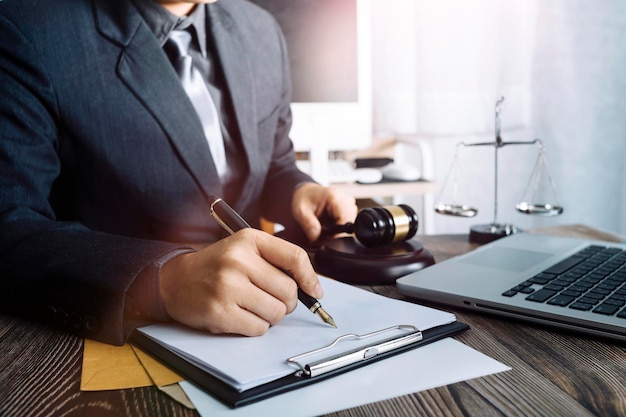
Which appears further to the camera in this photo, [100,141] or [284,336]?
[100,141]

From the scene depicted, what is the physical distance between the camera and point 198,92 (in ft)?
4.04

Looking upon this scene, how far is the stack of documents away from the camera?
479 millimetres

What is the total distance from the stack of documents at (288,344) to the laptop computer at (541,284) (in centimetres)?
7

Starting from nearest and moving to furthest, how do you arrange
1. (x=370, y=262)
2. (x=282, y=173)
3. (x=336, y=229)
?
(x=370, y=262) < (x=336, y=229) < (x=282, y=173)

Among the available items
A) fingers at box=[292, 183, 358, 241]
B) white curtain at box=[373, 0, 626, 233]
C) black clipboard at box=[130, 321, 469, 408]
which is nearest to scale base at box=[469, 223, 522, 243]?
fingers at box=[292, 183, 358, 241]

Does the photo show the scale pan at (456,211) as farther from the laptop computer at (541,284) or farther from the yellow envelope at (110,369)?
the yellow envelope at (110,369)

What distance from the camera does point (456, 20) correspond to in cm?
221

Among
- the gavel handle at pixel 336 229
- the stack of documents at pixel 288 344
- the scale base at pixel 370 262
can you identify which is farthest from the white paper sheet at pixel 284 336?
the gavel handle at pixel 336 229

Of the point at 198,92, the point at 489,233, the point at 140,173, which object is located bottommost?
the point at 489,233

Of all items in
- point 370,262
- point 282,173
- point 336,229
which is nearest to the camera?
point 370,262

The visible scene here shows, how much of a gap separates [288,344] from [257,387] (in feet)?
0.27

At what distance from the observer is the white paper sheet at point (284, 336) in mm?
493

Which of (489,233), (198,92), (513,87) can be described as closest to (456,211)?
(489,233)

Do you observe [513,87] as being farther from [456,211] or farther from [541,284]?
[541,284]
